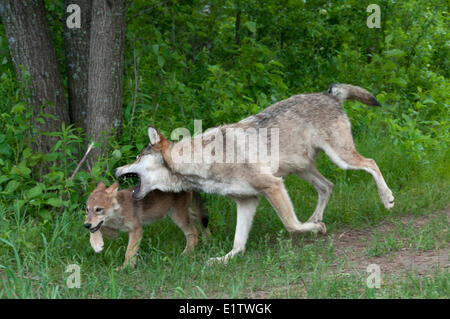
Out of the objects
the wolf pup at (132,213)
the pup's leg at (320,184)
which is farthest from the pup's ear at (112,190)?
the pup's leg at (320,184)

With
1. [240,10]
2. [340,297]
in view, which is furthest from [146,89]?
[340,297]

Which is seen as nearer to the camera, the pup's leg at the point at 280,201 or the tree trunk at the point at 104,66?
the pup's leg at the point at 280,201

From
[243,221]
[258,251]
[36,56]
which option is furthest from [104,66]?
[258,251]

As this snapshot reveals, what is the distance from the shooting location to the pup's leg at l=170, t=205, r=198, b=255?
599cm

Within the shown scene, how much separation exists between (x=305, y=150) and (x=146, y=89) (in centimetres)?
259

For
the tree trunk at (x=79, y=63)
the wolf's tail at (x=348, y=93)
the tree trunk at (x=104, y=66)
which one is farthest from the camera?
the tree trunk at (x=79, y=63)

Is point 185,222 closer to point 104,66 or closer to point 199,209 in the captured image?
point 199,209

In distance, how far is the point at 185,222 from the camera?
6020 millimetres

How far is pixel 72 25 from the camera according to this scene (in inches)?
269

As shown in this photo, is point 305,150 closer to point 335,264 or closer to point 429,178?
point 335,264

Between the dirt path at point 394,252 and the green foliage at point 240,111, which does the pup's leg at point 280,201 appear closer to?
the green foliage at point 240,111

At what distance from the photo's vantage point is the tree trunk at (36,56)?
6.41m

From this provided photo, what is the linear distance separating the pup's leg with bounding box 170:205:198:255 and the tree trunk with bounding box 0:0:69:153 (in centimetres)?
174

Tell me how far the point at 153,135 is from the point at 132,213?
2.68 feet
